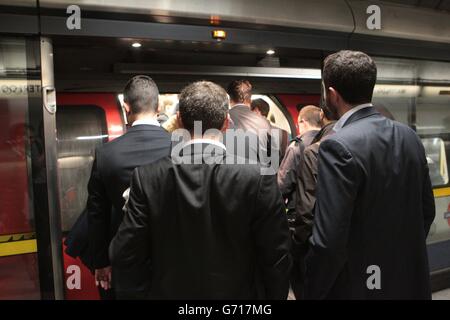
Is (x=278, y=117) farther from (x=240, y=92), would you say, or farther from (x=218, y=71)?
(x=240, y=92)

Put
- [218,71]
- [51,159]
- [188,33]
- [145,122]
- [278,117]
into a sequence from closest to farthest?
[145,122], [51,159], [188,33], [218,71], [278,117]

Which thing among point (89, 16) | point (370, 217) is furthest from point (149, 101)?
point (370, 217)

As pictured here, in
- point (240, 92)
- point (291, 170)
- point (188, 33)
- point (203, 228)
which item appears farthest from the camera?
point (240, 92)

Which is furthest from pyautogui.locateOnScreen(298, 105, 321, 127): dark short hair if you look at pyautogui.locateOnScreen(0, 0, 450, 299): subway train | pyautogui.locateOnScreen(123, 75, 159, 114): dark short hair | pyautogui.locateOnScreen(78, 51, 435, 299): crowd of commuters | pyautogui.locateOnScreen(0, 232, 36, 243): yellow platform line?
pyautogui.locateOnScreen(0, 232, 36, 243): yellow platform line

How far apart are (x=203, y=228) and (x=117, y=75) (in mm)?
2988

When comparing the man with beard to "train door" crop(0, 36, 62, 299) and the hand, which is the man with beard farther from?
"train door" crop(0, 36, 62, 299)

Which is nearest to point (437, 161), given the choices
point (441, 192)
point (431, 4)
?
point (441, 192)

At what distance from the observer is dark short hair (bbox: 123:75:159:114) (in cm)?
202

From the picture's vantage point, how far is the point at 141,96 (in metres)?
2.02

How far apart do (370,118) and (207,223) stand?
0.84m

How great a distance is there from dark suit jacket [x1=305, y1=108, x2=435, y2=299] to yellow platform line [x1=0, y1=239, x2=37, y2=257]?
168cm

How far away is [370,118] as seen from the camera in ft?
5.46

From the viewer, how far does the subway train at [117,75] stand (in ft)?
7.50

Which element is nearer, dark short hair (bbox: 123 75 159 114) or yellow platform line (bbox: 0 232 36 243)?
dark short hair (bbox: 123 75 159 114)
